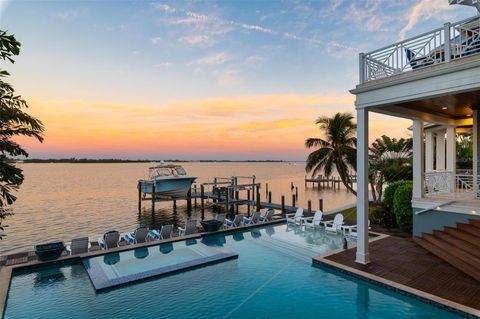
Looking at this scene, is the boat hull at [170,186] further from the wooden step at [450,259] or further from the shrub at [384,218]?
the wooden step at [450,259]

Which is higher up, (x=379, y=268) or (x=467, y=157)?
(x=467, y=157)

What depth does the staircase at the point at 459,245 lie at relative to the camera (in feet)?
24.7

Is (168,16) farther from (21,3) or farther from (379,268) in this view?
(379,268)

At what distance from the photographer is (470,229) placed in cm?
863

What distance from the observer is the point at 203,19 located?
56.2 ft

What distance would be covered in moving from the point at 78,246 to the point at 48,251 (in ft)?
3.65

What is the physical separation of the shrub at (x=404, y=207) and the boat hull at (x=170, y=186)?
77.1 feet

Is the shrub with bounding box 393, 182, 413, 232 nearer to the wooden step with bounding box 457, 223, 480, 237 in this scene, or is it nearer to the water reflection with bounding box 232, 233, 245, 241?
the wooden step with bounding box 457, 223, 480, 237

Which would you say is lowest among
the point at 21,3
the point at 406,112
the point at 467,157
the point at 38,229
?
the point at 38,229

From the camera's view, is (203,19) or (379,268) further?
(203,19)

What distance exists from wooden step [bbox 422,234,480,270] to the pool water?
2.35 metres

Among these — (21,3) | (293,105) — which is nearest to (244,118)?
(293,105)

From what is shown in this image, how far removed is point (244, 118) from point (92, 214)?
20329 mm

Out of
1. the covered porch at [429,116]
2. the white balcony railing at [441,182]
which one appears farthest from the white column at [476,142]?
the white balcony railing at [441,182]
